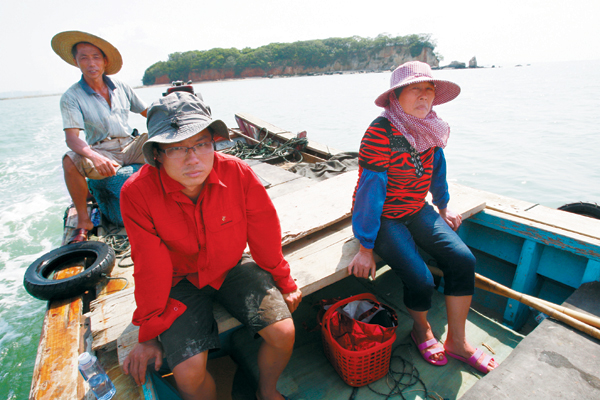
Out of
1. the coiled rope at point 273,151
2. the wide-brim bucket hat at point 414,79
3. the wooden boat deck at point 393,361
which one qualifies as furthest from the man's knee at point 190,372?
the coiled rope at point 273,151

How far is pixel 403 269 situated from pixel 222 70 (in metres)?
80.4

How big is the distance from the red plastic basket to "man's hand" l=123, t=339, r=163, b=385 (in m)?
0.95

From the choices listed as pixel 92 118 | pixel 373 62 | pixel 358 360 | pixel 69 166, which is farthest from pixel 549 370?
pixel 373 62

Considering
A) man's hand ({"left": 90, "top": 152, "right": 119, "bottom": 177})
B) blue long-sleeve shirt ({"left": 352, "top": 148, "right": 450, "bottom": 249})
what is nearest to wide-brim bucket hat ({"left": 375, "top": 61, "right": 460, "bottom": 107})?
blue long-sleeve shirt ({"left": 352, "top": 148, "right": 450, "bottom": 249})

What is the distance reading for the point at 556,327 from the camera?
153 cm

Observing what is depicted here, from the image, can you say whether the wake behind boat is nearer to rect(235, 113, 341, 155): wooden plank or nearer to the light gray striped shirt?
the light gray striped shirt

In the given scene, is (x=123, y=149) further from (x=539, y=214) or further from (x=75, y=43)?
(x=539, y=214)

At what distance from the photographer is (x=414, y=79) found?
1730 millimetres

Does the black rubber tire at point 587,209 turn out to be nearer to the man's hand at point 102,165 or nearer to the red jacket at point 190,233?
the red jacket at point 190,233

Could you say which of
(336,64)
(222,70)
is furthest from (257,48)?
(336,64)

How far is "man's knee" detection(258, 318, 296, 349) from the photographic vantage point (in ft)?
4.98

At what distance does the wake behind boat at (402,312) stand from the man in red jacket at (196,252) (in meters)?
0.15

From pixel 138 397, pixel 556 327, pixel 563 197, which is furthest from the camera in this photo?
pixel 563 197

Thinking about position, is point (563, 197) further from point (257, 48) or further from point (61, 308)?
point (257, 48)
